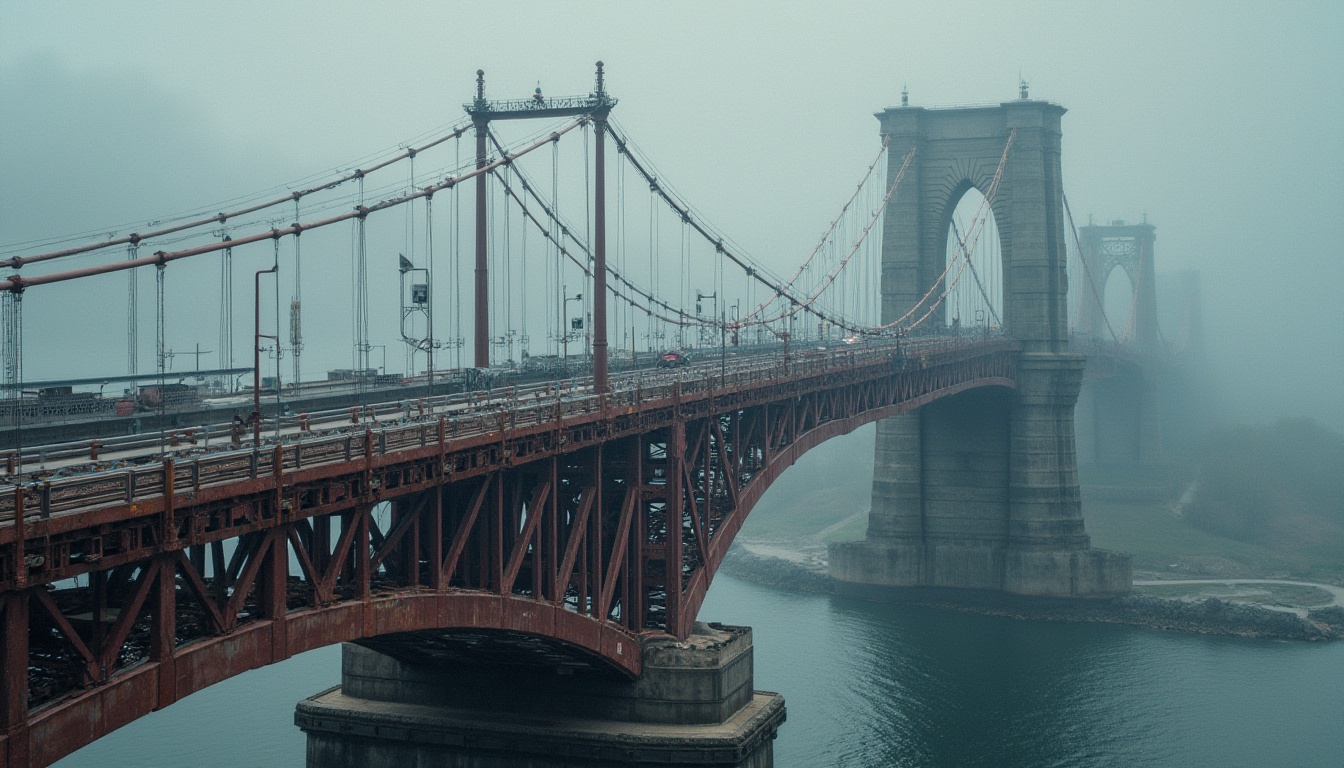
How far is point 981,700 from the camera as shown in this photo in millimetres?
A: 66000

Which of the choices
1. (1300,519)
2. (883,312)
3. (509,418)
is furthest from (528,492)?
(1300,519)

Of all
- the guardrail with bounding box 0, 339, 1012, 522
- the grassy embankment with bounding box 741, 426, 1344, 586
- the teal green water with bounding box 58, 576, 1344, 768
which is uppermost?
the guardrail with bounding box 0, 339, 1012, 522

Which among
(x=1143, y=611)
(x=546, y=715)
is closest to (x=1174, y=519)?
(x=1143, y=611)

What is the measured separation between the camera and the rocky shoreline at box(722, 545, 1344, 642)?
80.4 meters

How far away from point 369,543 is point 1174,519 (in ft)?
340

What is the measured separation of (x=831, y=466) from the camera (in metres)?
168

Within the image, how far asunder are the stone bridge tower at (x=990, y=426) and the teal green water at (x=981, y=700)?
6879 millimetres

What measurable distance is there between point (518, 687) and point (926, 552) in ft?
177

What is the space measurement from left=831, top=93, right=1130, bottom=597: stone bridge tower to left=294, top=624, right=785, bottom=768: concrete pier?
49249 mm

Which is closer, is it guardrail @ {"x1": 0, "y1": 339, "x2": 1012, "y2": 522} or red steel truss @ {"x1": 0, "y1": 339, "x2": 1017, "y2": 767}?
red steel truss @ {"x1": 0, "y1": 339, "x2": 1017, "y2": 767}

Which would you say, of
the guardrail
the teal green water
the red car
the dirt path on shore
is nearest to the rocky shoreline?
the teal green water

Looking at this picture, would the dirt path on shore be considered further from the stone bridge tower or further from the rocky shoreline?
the stone bridge tower

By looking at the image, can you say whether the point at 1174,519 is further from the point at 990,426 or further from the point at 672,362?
the point at 672,362

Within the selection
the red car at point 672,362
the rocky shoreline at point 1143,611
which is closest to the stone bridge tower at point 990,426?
the rocky shoreline at point 1143,611
